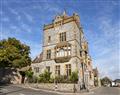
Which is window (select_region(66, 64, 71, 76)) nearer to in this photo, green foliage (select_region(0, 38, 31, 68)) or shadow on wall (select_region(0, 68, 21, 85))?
green foliage (select_region(0, 38, 31, 68))

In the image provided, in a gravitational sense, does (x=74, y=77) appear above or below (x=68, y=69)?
below

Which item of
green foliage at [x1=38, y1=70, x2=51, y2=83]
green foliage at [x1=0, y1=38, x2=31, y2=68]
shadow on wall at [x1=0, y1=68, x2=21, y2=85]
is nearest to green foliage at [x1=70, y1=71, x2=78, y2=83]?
green foliage at [x1=38, y1=70, x2=51, y2=83]

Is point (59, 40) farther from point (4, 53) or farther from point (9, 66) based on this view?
point (9, 66)

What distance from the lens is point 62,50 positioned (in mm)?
37500

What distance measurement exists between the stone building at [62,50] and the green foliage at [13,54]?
445 cm

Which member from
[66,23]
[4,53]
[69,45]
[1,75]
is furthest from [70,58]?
[1,75]

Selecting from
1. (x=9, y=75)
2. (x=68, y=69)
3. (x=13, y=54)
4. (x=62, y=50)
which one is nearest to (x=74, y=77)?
(x=68, y=69)

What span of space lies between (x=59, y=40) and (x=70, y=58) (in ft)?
17.6

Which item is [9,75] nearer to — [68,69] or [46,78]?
[46,78]

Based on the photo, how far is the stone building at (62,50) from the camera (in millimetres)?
35938

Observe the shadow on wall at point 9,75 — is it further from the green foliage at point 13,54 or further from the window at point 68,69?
the window at point 68,69

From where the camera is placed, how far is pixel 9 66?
4556 centimetres

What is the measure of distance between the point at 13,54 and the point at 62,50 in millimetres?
12762

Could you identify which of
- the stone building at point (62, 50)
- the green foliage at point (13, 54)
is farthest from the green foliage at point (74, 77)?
the green foliage at point (13, 54)
